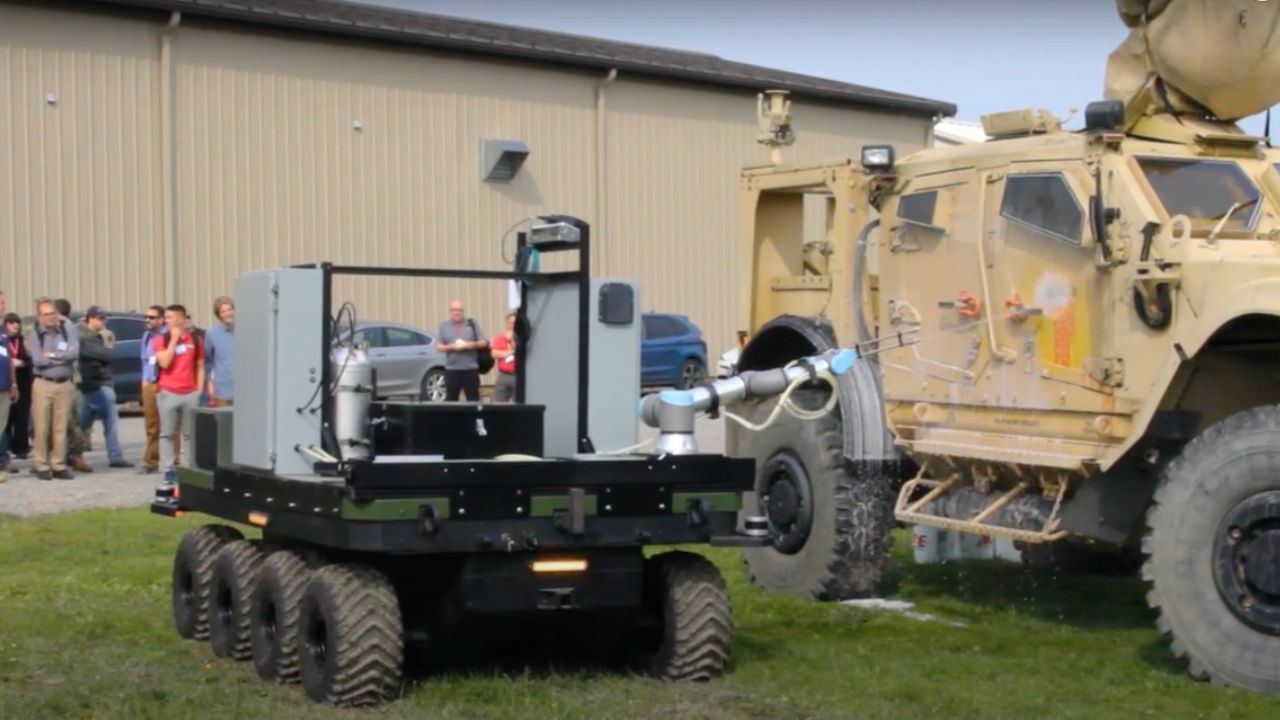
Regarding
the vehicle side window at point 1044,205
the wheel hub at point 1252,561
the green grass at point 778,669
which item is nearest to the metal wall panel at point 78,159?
the green grass at point 778,669

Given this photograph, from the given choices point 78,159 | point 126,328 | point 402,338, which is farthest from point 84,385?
point 78,159

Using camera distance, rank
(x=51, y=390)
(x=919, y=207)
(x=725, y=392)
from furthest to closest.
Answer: (x=51, y=390) < (x=919, y=207) < (x=725, y=392)

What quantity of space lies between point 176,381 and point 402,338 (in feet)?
29.3

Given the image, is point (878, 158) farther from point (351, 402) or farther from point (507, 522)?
point (507, 522)

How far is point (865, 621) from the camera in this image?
10.8 m

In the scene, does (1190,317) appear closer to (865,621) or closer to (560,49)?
(865,621)

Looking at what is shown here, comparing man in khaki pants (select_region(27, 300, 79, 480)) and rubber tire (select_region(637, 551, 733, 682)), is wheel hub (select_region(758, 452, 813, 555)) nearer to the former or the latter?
rubber tire (select_region(637, 551, 733, 682))

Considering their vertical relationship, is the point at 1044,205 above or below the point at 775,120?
below

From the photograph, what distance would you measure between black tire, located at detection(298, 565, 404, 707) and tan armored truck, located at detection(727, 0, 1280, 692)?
3.42 meters

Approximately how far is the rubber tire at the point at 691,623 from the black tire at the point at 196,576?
8.49ft

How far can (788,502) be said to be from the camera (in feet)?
38.2

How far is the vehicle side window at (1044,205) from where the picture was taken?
9820 mm

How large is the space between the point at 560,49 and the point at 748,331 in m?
23.9

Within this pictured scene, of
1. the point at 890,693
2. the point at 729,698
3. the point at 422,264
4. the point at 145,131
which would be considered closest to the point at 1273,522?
the point at 890,693
